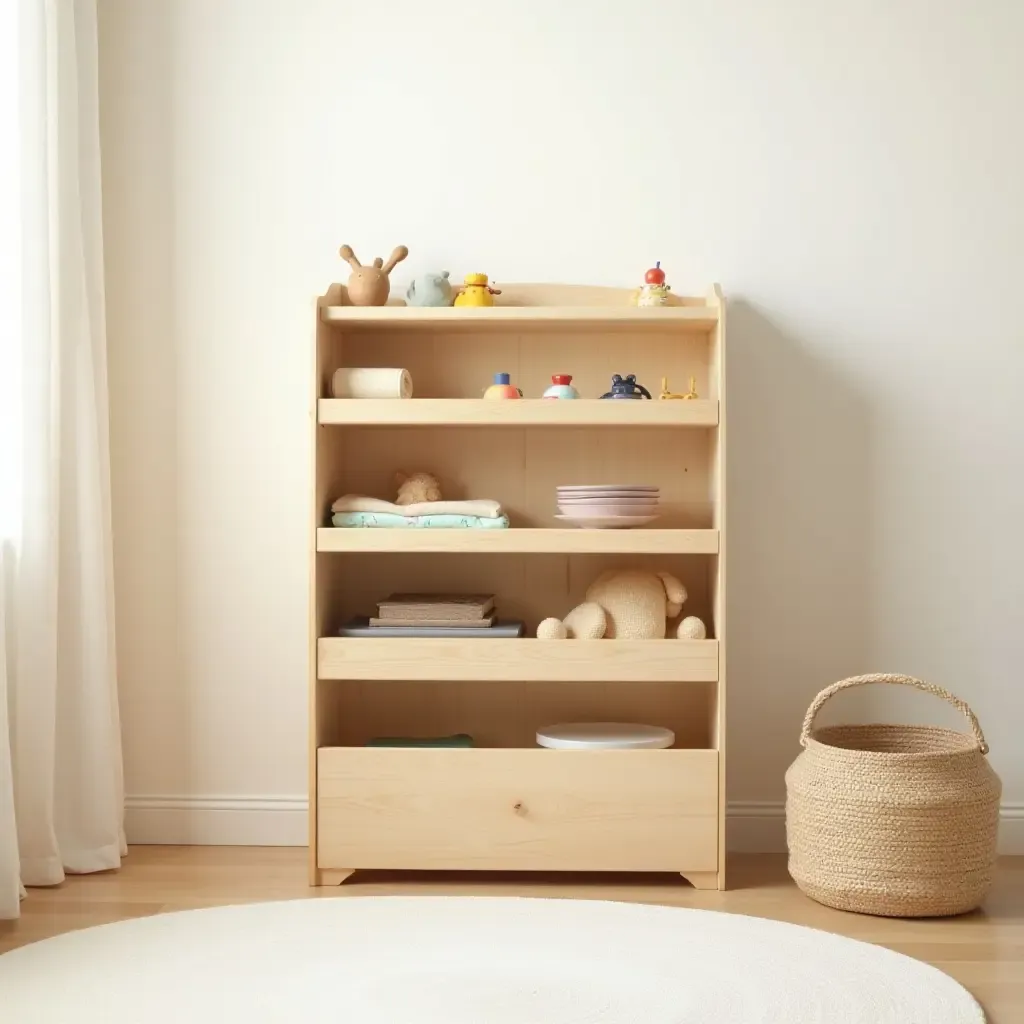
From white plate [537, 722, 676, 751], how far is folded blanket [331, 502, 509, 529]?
450 mm

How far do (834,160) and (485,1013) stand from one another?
1.97m

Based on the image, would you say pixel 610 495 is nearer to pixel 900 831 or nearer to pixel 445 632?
pixel 445 632

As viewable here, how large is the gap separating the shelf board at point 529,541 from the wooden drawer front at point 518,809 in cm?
41

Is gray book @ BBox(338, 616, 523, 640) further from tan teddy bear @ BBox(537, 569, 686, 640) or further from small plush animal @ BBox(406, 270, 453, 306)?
small plush animal @ BBox(406, 270, 453, 306)

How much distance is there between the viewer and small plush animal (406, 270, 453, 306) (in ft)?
9.32

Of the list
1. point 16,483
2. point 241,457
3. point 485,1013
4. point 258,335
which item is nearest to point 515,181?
point 258,335

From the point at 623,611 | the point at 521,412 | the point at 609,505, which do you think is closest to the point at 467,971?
the point at 623,611

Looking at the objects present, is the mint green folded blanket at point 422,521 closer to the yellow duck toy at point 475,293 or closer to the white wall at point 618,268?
the white wall at point 618,268

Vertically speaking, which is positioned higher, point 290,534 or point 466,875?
point 290,534

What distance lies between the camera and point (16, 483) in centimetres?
262

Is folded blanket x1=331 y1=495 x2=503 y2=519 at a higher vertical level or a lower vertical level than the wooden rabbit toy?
lower

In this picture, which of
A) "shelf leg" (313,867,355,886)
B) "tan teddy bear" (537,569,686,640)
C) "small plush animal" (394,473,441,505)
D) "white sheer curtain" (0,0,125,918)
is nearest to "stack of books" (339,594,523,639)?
"tan teddy bear" (537,569,686,640)

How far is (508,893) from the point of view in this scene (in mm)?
2621

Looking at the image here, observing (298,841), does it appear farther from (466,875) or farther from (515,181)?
(515,181)
